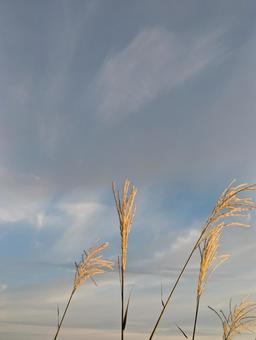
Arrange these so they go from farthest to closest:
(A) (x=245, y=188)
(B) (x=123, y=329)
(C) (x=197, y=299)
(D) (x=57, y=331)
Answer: (D) (x=57, y=331) < (C) (x=197, y=299) < (A) (x=245, y=188) < (B) (x=123, y=329)

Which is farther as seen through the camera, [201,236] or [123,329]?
[201,236]

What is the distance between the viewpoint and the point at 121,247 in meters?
5.01

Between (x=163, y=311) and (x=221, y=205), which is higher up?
(x=221, y=205)

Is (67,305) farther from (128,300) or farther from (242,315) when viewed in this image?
(242,315)

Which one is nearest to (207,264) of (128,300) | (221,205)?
(221,205)

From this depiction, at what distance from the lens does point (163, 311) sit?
4.92 m

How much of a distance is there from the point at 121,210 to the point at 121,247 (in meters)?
0.45

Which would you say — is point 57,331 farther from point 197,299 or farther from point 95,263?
point 197,299

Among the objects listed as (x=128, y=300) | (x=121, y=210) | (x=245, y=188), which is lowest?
(x=128, y=300)

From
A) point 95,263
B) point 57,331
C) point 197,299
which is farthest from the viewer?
point 95,263

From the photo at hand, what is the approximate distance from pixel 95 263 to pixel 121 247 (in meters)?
2.63

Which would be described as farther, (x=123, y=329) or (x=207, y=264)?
(x=207, y=264)

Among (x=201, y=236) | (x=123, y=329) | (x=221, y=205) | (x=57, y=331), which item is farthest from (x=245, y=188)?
(x=57, y=331)

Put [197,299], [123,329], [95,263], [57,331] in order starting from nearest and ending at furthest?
[123,329] → [197,299] → [57,331] → [95,263]
